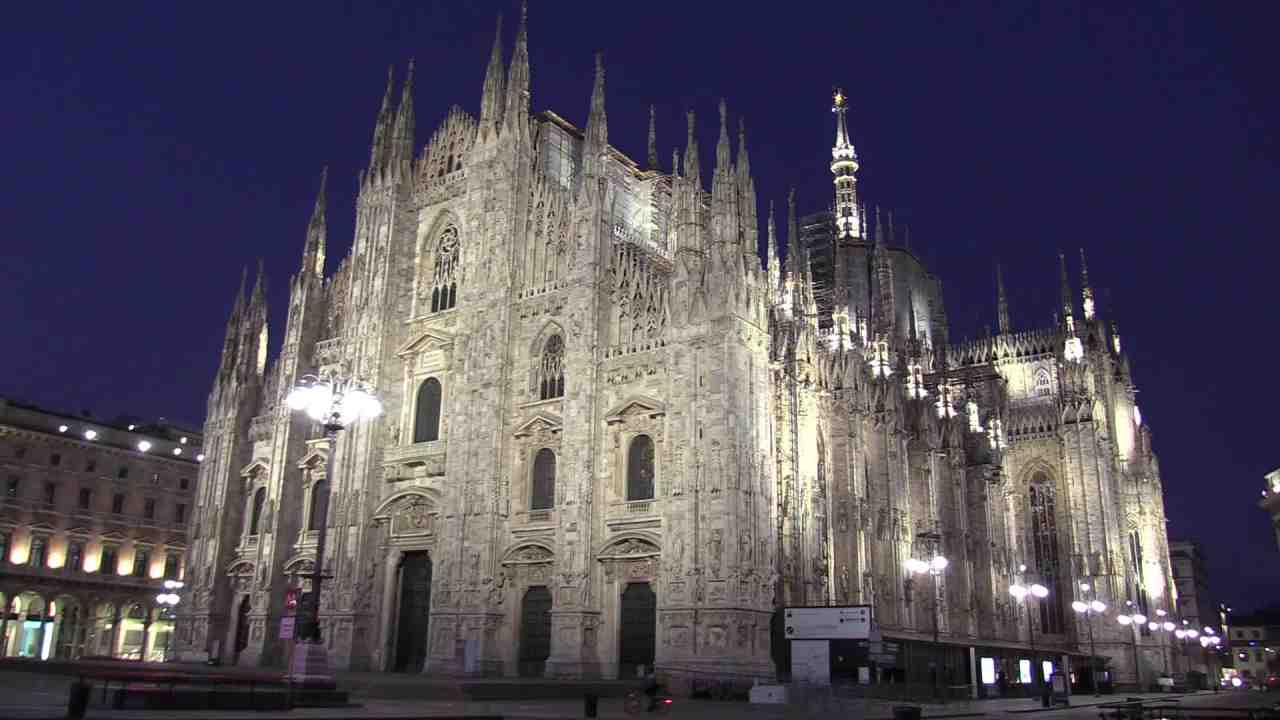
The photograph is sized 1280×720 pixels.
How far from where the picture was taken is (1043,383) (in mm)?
79688

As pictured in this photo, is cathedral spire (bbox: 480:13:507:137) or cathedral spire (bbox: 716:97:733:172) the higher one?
cathedral spire (bbox: 480:13:507:137)

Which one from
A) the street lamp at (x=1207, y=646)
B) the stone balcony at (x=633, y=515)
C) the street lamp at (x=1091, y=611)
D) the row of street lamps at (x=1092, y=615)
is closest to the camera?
the stone balcony at (x=633, y=515)

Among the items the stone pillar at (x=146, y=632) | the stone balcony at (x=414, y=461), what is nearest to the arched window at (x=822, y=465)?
the stone balcony at (x=414, y=461)

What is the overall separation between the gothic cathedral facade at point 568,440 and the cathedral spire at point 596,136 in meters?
0.11

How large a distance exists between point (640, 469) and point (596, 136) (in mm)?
14998

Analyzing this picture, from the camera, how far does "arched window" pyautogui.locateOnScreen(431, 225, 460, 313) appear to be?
49.8 metres

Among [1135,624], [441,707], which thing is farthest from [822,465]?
[1135,624]

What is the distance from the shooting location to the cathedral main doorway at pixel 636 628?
128 ft

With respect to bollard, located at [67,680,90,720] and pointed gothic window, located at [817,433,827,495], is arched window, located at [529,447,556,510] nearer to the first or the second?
pointed gothic window, located at [817,433,827,495]

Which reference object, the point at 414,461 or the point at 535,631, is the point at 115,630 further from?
the point at 535,631

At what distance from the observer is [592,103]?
46.8 m

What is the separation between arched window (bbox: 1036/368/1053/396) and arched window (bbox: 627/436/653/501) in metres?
48.3

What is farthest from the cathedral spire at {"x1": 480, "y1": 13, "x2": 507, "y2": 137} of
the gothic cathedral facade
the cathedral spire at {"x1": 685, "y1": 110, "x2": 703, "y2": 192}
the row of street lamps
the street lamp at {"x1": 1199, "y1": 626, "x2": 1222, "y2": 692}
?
the street lamp at {"x1": 1199, "y1": 626, "x2": 1222, "y2": 692}

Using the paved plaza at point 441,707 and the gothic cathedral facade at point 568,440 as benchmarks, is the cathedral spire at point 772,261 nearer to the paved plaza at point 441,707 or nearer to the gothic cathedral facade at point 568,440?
the gothic cathedral facade at point 568,440
